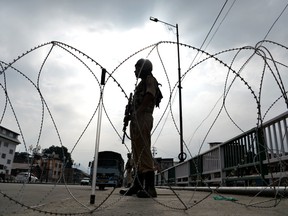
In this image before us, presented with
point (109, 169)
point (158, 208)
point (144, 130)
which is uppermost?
point (109, 169)

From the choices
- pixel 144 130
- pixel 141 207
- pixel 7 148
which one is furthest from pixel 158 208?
pixel 7 148

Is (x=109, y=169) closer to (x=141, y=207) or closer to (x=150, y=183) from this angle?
(x=150, y=183)

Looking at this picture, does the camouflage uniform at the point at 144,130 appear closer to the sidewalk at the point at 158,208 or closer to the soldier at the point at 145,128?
the soldier at the point at 145,128

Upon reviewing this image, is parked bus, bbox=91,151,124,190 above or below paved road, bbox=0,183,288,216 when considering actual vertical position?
above

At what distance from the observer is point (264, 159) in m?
4.71

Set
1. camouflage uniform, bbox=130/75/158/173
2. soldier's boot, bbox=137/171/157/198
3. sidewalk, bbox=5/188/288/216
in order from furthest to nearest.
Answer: camouflage uniform, bbox=130/75/158/173, soldier's boot, bbox=137/171/157/198, sidewalk, bbox=5/188/288/216

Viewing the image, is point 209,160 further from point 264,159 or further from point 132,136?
point 132,136

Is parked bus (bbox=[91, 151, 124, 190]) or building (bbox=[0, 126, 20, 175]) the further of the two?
building (bbox=[0, 126, 20, 175])

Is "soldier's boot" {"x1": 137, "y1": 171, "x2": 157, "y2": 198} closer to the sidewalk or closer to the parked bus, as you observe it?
the sidewalk

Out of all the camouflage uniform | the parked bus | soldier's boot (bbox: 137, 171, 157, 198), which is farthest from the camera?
the parked bus

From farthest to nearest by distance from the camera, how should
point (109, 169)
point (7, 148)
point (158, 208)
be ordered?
point (7, 148)
point (109, 169)
point (158, 208)

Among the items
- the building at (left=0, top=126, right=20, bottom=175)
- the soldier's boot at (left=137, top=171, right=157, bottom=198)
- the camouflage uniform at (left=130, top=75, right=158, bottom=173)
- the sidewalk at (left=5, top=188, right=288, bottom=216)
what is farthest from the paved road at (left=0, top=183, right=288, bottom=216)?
the building at (left=0, top=126, right=20, bottom=175)

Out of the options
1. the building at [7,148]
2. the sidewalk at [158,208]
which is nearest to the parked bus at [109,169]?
the sidewalk at [158,208]

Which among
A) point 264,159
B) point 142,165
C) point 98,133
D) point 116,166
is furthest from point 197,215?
point 116,166
